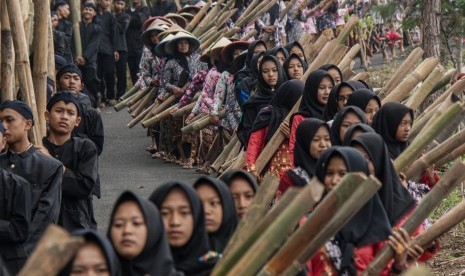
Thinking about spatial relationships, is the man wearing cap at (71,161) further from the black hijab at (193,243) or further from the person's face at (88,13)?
the person's face at (88,13)

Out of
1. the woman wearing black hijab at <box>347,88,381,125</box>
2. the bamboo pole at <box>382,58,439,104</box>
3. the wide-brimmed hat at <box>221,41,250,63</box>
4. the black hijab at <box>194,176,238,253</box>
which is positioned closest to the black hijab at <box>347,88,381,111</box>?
the woman wearing black hijab at <box>347,88,381,125</box>

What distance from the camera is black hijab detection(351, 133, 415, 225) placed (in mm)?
7887

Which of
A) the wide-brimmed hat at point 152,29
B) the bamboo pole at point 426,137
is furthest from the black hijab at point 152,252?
the wide-brimmed hat at point 152,29

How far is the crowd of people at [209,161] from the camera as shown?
666 cm

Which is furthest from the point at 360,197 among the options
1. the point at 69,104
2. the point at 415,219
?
the point at 69,104

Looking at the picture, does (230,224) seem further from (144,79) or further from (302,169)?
(144,79)

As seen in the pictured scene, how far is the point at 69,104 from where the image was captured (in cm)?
973

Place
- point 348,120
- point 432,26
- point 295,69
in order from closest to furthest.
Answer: point 348,120 → point 295,69 → point 432,26

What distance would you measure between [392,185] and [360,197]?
2.00 m

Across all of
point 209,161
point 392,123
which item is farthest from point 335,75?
point 209,161

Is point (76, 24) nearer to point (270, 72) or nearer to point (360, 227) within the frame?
point (270, 72)

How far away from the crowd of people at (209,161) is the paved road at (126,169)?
0.31m

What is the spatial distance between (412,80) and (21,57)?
2.80m

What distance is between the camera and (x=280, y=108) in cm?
1180
